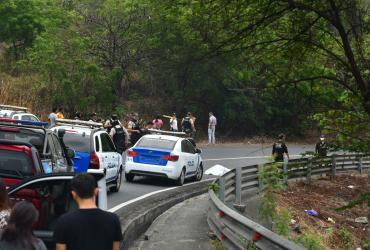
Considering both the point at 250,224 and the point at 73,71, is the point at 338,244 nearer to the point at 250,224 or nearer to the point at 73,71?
the point at 250,224

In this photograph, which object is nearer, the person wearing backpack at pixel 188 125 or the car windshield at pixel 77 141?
the car windshield at pixel 77 141

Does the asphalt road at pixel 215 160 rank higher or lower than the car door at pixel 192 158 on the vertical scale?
lower

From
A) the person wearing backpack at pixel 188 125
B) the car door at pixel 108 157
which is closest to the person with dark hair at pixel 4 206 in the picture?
the car door at pixel 108 157

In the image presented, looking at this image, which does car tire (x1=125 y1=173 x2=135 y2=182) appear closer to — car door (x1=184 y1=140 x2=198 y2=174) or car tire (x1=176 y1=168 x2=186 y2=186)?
car tire (x1=176 y1=168 x2=186 y2=186)

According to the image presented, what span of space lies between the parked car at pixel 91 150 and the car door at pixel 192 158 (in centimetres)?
418

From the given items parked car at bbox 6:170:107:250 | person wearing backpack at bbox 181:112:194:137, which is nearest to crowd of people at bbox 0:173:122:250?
parked car at bbox 6:170:107:250

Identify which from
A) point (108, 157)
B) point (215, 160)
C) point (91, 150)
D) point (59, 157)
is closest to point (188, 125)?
point (215, 160)

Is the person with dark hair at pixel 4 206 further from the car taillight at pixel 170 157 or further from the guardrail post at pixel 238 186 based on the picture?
the car taillight at pixel 170 157

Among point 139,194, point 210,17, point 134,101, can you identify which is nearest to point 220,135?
point 134,101

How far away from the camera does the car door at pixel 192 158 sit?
21414mm

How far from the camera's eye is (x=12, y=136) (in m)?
11.4

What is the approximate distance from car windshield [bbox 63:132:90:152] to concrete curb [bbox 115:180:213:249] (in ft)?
6.13

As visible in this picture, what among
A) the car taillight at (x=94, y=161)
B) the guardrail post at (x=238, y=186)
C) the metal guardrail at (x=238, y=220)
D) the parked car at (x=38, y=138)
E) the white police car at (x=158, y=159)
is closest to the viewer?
the metal guardrail at (x=238, y=220)

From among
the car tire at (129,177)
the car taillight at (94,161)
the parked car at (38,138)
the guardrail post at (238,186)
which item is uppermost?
the parked car at (38,138)
